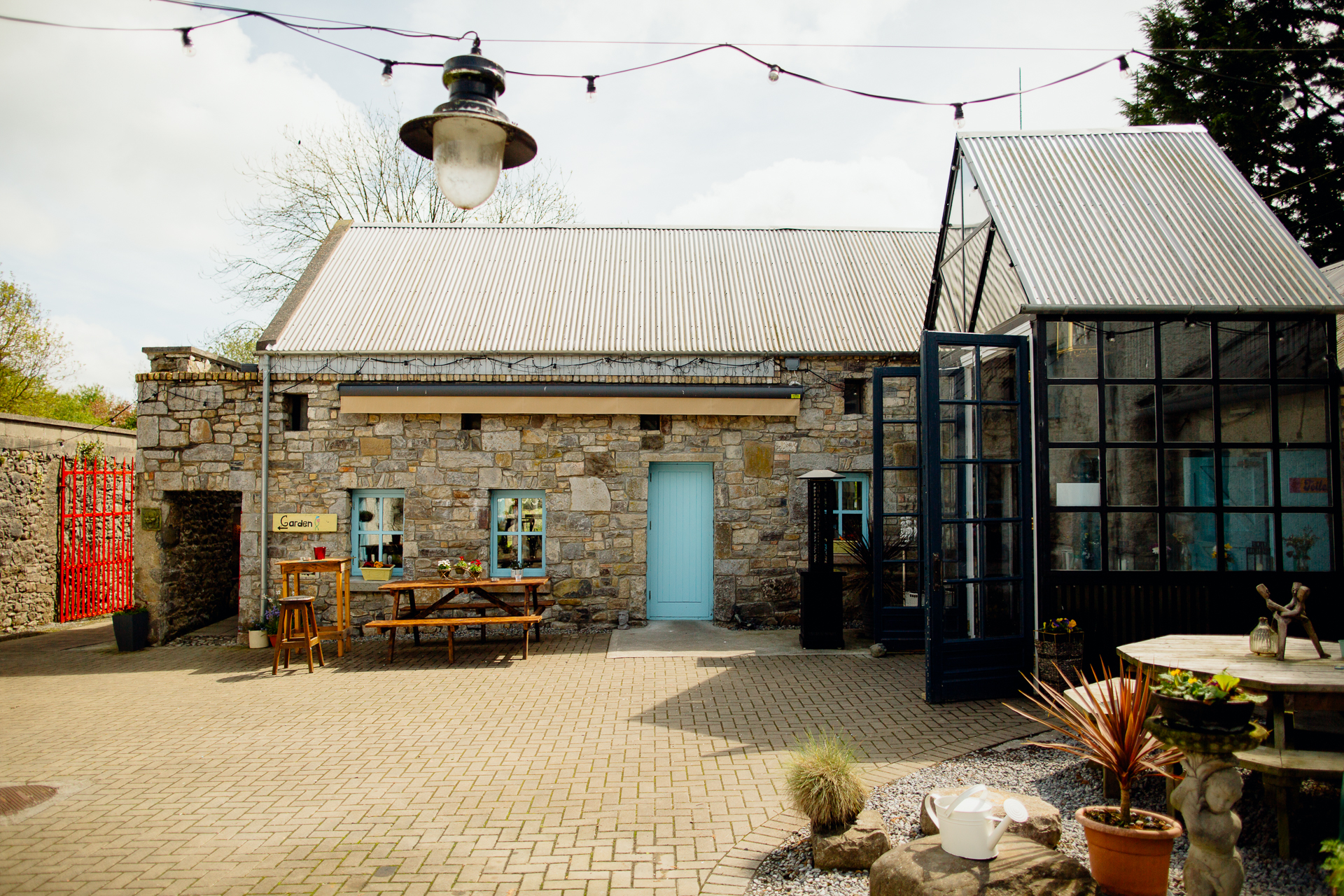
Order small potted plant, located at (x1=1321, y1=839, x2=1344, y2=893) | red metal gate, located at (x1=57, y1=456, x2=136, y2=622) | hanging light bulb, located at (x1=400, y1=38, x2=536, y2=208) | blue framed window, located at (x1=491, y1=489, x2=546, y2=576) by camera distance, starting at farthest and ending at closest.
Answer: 1. red metal gate, located at (x1=57, y1=456, x2=136, y2=622)
2. blue framed window, located at (x1=491, y1=489, x2=546, y2=576)
3. hanging light bulb, located at (x1=400, y1=38, x2=536, y2=208)
4. small potted plant, located at (x1=1321, y1=839, x2=1344, y2=893)

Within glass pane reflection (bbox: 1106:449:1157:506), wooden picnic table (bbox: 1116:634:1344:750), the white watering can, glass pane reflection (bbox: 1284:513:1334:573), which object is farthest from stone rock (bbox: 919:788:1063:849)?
glass pane reflection (bbox: 1284:513:1334:573)

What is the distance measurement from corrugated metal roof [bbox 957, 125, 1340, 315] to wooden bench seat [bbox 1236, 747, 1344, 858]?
13.0 feet

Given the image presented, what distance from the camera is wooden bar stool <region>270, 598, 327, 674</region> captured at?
8.36 m

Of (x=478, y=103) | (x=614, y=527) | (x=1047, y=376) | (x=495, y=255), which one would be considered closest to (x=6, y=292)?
(x=495, y=255)

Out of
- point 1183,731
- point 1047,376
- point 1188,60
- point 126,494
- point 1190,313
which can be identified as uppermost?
point 1188,60

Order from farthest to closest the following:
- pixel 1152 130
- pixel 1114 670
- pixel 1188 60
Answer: pixel 1188 60 < pixel 1152 130 < pixel 1114 670

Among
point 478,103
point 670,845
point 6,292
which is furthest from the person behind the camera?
point 6,292

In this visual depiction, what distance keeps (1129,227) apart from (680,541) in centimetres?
623

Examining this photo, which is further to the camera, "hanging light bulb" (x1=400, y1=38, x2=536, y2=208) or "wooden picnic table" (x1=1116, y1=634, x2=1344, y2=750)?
"wooden picnic table" (x1=1116, y1=634, x2=1344, y2=750)

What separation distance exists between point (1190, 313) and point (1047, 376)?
135 centimetres

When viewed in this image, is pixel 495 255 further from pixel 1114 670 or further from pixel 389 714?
pixel 1114 670

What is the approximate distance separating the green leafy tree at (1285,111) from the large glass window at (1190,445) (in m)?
9.63

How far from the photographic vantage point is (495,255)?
1248cm

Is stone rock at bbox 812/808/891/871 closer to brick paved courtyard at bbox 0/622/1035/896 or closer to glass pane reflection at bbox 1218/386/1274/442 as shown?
brick paved courtyard at bbox 0/622/1035/896
